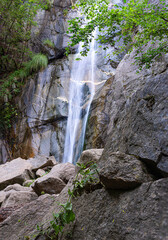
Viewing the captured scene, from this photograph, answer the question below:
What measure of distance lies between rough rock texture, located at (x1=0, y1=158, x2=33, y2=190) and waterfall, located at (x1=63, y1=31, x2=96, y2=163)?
297 centimetres

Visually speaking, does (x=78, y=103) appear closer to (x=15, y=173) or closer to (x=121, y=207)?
(x=15, y=173)

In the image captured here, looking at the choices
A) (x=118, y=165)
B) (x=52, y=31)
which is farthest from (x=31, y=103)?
(x=118, y=165)

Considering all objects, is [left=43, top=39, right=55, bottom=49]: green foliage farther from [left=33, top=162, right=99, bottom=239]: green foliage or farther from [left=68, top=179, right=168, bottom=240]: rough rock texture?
[left=68, top=179, right=168, bottom=240]: rough rock texture

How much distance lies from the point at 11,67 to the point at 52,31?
4116 mm

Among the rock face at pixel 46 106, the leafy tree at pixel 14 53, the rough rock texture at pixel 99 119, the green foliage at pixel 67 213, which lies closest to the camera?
the green foliage at pixel 67 213

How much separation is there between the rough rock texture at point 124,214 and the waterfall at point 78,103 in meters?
8.01

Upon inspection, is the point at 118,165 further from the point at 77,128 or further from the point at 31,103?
the point at 31,103

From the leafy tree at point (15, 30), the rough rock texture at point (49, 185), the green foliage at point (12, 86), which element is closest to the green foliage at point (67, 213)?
the rough rock texture at point (49, 185)

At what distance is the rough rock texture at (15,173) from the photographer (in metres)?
6.43

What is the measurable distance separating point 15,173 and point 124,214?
6.15 meters

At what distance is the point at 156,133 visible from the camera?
162cm

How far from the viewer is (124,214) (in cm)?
139

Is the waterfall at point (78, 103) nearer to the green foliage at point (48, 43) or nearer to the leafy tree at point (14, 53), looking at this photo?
the green foliage at point (48, 43)

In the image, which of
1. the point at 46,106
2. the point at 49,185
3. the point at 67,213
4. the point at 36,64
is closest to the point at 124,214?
the point at 67,213
